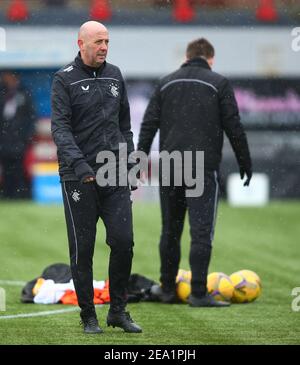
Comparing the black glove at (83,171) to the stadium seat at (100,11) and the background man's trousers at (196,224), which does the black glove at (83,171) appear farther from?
the stadium seat at (100,11)

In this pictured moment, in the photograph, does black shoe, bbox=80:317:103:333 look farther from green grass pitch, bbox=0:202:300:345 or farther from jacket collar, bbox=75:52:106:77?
jacket collar, bbox=75:52:106:77

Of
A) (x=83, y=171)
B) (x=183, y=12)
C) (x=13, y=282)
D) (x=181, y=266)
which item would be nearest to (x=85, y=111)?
(x=83, y=171)

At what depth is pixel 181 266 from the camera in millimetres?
13133

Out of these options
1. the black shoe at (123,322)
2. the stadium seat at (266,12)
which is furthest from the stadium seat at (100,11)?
the black shoe at (123,322)

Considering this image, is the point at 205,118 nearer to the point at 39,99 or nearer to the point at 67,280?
the point at 67,280

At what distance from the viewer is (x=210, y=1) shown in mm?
23219

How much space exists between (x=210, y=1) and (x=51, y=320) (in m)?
14.8

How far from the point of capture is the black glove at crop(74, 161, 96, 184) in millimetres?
8250

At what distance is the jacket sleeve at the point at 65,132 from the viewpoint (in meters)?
8.29

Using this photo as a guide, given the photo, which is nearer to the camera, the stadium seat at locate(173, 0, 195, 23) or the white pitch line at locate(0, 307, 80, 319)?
the white pitch line at locate(0, 307, 80, 319)

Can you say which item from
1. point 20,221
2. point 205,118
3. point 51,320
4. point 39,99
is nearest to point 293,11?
point 39,99

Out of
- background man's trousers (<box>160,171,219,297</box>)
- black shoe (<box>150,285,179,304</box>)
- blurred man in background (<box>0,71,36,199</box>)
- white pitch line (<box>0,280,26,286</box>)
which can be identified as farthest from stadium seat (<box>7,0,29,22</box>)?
black shoe (<box>150,285,179,304</box>)

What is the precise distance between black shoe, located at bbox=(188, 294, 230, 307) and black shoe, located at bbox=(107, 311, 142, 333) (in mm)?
1610
